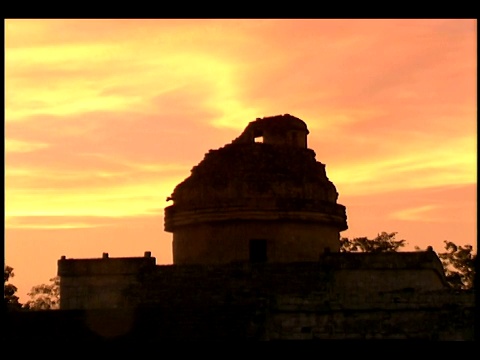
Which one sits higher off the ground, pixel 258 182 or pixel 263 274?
pixel 258 182

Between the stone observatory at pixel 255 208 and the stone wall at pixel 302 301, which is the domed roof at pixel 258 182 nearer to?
the stone observatory at pixel 255 208

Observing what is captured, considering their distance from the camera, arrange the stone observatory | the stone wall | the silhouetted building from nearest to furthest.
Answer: the stone wall < the silhouetted building < the stone observatory

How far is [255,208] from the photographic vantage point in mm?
21656

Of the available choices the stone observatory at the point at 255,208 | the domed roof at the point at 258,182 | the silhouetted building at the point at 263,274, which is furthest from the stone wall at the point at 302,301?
the domed roof at the point at 258,182

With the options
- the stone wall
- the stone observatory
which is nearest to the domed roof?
the stone observatory

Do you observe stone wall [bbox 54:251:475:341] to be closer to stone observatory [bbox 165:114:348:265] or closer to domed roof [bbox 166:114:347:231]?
stone observatory [bbox 165:114:348:265]

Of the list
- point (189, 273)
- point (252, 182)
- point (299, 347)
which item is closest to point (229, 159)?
point (252, 182)

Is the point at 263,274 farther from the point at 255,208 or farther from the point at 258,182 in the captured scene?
the point at 258,182

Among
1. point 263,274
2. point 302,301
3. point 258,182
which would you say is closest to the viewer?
point 302,301

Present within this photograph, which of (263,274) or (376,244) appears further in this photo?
(376,244)

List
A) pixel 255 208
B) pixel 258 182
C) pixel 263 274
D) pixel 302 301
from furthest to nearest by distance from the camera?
pixel 258 182 → pixel 255 208 → pixel 263 274 → pixel 302 301

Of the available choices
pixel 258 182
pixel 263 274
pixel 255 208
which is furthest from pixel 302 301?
pixel 258 182

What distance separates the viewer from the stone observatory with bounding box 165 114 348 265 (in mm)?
21766

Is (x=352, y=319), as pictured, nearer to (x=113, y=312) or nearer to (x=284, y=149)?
(x=113, y=312)
